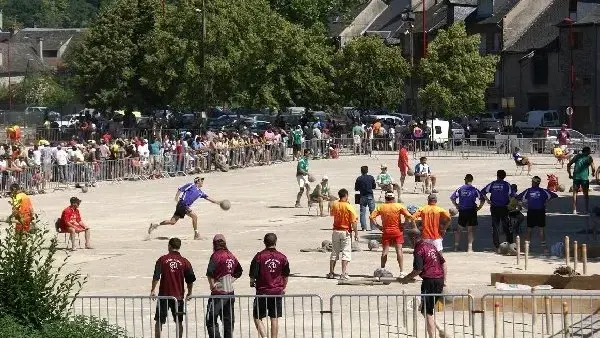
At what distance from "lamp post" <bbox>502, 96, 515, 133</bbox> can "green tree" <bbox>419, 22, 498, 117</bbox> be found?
155 cm

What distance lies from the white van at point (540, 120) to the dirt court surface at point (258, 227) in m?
20.7

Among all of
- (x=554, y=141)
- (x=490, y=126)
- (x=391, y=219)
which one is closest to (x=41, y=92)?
(x=490, y=126)

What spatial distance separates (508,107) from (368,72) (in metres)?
7.58

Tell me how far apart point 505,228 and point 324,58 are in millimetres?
47919

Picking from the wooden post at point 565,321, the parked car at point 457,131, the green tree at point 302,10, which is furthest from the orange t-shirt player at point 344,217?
the green tree at point 302,10

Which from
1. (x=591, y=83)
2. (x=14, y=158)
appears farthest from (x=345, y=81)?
(x=14, y=158)

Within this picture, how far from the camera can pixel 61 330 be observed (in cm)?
1870

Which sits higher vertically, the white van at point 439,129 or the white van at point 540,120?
the white van at point 540,120

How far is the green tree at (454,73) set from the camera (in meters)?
77.5

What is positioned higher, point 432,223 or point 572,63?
point 572,63

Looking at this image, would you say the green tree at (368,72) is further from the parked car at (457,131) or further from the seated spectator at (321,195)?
the seated spectator at (321,195)

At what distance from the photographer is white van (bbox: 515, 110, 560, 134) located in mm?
81562

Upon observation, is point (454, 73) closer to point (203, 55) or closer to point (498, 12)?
point (203, 55)

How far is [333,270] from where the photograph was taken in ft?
90.4
